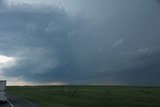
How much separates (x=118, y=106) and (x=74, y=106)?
4617 millimetres

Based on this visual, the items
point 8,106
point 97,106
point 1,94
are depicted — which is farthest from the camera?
point 1,94

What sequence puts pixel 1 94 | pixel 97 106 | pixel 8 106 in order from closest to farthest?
pixel 97 106 < pixel 8 106 < pixel 1 94

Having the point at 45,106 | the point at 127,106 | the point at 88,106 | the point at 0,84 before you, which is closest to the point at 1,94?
the point at 0,84

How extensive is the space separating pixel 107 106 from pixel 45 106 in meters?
6.51

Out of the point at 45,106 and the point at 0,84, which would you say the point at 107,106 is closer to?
the point at 45,106

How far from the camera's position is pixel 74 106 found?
126ft

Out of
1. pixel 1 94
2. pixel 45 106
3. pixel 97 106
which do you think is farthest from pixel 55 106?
pixel 1 94

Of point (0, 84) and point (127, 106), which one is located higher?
point (0, 84)

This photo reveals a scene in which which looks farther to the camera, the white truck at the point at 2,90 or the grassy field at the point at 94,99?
the white truck at the point at 2,90

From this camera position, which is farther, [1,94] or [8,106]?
[1,94]

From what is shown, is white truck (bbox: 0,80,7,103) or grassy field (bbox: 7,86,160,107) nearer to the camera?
grassy field (bbox: 7,86,160,107)

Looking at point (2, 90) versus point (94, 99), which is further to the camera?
point (94, 99)

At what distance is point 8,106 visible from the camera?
40.0 m

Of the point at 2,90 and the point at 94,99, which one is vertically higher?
the point at 2,90
